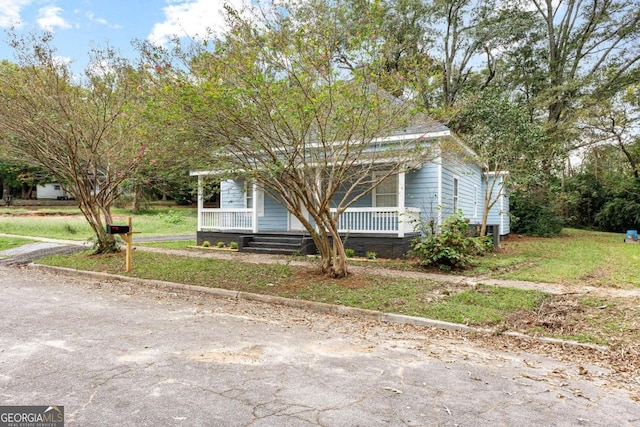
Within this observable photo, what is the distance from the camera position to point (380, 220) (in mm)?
11914

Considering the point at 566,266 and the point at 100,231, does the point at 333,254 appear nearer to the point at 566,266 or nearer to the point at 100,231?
the point at 566,266

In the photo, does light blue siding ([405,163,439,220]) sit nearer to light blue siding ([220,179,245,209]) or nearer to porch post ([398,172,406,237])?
porch post ([398,172,406,237])

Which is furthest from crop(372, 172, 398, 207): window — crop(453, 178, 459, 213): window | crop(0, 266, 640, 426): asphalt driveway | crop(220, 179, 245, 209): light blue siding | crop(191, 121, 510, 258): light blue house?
crop(0, 266, 640, 426): asphalt driveway

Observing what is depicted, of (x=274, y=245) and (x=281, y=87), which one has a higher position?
(x=281, y=87)

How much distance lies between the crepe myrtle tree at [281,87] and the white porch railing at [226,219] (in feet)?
22.8

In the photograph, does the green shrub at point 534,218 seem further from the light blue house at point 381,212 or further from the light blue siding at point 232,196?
the light blue siding at point 232,196

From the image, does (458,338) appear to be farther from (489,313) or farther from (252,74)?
(252,74)

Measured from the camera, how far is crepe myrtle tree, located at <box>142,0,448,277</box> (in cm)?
589

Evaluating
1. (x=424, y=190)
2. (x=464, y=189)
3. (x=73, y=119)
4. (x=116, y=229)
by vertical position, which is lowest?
(x=116, y=229)

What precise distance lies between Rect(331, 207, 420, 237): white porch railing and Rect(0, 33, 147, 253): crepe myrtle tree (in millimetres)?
6076

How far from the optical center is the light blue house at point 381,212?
37.2ft

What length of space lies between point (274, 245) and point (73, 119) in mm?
6338

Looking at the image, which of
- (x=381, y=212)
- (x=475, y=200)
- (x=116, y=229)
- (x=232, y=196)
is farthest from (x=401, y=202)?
(x=475, y=200)

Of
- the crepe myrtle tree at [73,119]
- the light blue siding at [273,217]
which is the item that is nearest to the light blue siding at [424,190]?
the light blue siding at [273,217]
